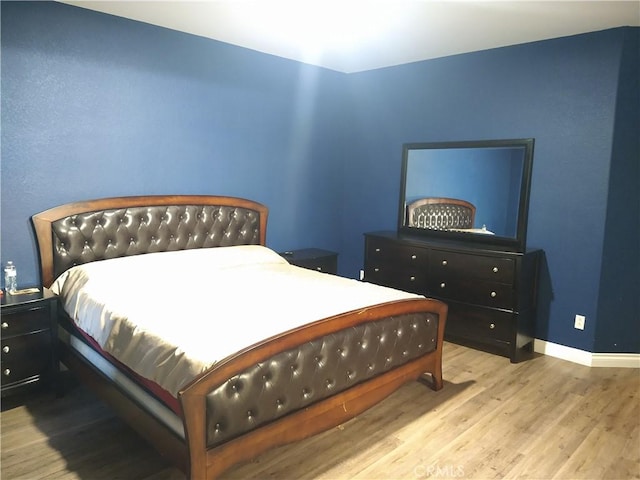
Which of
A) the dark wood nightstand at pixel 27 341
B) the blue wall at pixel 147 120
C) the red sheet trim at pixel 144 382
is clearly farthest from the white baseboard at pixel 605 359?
the dark wood nightstand at pixel 27 341

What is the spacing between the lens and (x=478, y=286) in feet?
12.3

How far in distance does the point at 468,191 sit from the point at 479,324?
3.85 ft

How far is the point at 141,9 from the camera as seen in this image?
125 inches

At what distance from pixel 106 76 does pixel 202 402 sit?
8.41 ft

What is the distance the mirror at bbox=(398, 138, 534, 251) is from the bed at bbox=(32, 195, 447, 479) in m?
1.40

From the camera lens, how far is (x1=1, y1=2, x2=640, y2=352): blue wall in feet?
10.0

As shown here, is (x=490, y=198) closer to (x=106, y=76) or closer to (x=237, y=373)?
(x=237, y=373)

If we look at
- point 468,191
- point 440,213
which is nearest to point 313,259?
point 440,213

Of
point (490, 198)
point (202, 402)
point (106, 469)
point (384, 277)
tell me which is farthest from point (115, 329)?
point (490, 198)

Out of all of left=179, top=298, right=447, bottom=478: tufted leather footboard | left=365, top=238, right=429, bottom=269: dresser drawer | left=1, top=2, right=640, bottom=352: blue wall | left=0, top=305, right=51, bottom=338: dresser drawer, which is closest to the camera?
left=179, top=298, right=447, bottom=478: tufted leather footboard

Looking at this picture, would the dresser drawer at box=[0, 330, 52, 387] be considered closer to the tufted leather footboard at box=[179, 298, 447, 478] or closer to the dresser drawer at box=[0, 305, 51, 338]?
the dresser drawer at box=[0, 305, 51, 338]

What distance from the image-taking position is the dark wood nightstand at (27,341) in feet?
8.75

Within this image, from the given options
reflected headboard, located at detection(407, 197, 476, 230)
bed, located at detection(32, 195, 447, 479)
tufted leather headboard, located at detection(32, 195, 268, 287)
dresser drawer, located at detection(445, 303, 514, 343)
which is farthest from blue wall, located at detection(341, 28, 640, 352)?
tufted leather headboard, located at detection(32, 195, 268, 287)

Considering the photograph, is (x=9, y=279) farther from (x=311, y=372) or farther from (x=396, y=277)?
(x=396, y=277)
